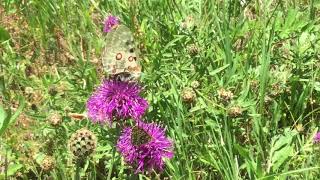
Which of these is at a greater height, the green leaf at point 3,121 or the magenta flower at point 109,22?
the magenta flower at point 109,22

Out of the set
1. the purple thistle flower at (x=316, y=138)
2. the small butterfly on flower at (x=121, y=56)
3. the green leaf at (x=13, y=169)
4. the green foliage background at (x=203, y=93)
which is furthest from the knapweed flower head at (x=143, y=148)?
the purple thistle flower at (x=316, y=138)

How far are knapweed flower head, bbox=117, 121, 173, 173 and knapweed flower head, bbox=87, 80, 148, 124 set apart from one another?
0.10 m

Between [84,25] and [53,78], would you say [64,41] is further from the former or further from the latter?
[53,78]

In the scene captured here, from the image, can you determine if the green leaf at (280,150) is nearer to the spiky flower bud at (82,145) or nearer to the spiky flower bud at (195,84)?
the spiky flower bud at (195,84)

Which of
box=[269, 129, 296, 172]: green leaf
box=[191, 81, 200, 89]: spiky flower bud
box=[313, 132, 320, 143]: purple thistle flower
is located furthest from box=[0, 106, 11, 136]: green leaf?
box=[313, 132, 320, 143]: purple thistle flower

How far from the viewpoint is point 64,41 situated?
341 centimetres

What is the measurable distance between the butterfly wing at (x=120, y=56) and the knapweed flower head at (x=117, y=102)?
5cm

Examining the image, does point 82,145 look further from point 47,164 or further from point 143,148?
point 47,164

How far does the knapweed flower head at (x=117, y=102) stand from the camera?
6.81 ft

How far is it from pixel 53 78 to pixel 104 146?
667mm

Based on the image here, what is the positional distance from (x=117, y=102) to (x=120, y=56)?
163 millimetres

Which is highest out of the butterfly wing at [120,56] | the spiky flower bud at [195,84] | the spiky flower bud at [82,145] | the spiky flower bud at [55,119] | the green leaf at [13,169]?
the butterfly wing at [120,56]

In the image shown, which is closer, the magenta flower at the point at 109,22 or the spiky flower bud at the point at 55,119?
the spiky flower bud at the point at 55,119

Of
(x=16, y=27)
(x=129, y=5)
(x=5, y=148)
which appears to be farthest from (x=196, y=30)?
(x=16, y=27)
